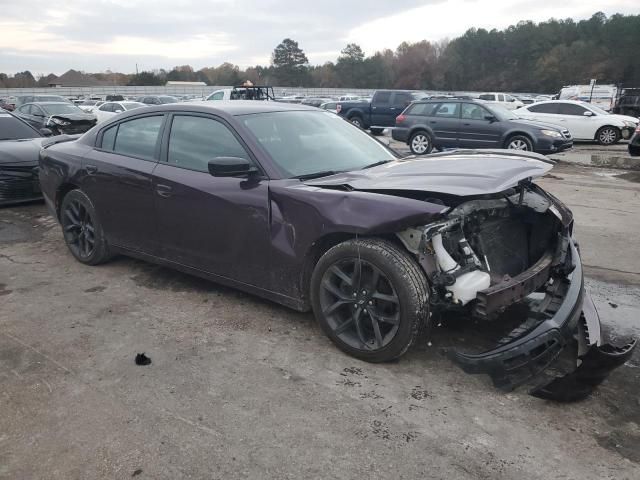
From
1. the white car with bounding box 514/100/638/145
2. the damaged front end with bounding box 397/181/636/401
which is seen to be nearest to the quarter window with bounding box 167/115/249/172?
the damaged front end with bounding box 397/181/636/401

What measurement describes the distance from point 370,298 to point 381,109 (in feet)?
60.0

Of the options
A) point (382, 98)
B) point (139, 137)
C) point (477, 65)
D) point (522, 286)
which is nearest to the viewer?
Result: point (522, 286)

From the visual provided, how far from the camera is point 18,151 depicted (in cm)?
Result: 752

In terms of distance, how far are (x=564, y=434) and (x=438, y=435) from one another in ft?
2.03

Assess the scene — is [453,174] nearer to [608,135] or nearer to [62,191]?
[62,191]

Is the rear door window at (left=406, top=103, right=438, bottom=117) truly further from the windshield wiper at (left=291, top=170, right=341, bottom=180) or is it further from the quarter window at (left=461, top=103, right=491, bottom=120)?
the windshield wiper at (left=291, top=170, right=341, bottom=180)

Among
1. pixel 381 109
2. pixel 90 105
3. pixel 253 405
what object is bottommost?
pixel 253 405

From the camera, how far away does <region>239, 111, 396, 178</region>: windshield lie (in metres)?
3.75

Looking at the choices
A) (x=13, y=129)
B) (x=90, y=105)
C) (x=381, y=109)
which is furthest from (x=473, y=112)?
(x=90, y=105)

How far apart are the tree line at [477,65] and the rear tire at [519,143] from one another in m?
52.1

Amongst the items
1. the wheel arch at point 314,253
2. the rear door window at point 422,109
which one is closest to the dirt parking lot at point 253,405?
the wheel arch at point 314,253

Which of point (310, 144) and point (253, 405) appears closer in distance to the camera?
point (253, 405)

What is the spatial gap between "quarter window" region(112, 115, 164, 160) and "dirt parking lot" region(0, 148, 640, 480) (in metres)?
1.23

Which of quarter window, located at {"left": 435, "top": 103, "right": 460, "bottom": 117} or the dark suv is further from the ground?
quarter window, located at {"left": 435, "top": 103, "right": 460, "bottom": 117}
